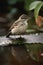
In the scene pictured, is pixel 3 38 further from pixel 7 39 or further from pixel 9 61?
pixel 9 61

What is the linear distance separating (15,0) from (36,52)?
4314mm

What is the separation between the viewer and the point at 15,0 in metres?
7.91

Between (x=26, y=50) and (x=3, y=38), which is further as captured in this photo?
(x=3, y=38)

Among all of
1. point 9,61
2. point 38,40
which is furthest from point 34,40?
point 9,61

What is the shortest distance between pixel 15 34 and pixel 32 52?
81 cm

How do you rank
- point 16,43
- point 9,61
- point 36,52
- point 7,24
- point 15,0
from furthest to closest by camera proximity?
1. point 15,0
2. point 7,24
3. point 16,43
4. point 36,52
5. point 9,61

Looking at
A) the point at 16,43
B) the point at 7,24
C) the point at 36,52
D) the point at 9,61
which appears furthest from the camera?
the point at 7,24

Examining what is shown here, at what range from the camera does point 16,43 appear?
4277 mm

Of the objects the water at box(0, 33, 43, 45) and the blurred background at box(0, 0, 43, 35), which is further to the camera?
the blurred background at box(0, 0, 43, 35)

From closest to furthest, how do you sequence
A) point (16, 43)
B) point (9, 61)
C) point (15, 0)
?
1. point (9, 61)
2. point (16, 43)
3. point (15, 0)

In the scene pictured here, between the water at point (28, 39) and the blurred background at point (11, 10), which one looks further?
the blurred background at point (11, 10)

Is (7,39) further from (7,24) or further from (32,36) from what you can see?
(7,24)

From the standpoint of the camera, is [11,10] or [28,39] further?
[11,10]

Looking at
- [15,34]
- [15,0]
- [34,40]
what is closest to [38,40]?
[34,40]
